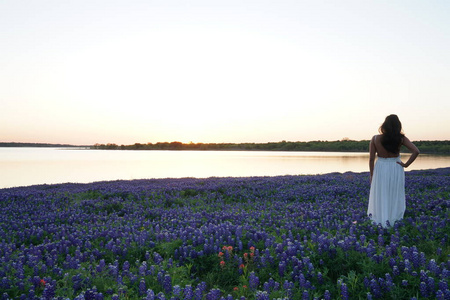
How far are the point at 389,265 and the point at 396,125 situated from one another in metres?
3.85

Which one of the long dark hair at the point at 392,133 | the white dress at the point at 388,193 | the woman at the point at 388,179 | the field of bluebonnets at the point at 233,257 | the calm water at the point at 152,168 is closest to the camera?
the field of bluebonnets at the point at 233,257

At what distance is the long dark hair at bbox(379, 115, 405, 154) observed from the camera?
7.34 m

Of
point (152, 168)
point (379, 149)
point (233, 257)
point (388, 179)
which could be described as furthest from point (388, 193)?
point (152, 168)

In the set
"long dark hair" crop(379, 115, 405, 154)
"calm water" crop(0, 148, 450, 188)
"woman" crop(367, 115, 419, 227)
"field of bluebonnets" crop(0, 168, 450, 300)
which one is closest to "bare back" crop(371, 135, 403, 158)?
"woman" crop(367, 115, 419, 227)

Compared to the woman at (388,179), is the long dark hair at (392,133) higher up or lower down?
higher up

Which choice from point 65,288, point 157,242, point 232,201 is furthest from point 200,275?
point 232,201

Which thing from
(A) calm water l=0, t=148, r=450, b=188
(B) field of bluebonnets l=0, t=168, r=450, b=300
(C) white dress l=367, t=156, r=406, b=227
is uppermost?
(C) white dress l=367, t=156, r=406, b=227

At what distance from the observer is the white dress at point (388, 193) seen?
7.62 m

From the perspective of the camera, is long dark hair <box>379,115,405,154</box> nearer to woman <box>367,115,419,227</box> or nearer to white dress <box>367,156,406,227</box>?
woman <box>367,115,419,227</box>

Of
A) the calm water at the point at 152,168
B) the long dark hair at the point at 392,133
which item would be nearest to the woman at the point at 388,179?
the long dark hair at the point at 392,133

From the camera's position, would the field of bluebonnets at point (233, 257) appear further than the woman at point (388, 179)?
No

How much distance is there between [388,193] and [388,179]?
335 mm

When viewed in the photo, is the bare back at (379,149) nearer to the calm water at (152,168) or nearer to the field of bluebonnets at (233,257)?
the field of bluebonnets at (233,257)

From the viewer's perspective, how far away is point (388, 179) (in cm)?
777
